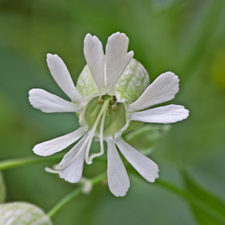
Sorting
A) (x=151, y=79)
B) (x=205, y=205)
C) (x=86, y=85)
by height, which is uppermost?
(x=86, y=85)

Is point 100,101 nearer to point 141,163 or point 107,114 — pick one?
point 107,114

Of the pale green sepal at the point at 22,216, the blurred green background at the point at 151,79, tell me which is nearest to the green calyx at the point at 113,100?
the pale green sepal at the point at 22,216

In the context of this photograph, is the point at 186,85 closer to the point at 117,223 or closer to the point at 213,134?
the point at 213,134

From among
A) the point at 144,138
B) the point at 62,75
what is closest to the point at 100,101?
the point at 62,75

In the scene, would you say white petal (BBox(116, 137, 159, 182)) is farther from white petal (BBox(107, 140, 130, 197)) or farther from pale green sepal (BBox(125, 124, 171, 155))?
pale green sepal (BBox(125, 124, 171, 155))

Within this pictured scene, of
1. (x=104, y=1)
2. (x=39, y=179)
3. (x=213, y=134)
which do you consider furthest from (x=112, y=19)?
(x=39, y=179)

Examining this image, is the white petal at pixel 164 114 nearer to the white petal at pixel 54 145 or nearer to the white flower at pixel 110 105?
the white flower at pixel 110 105

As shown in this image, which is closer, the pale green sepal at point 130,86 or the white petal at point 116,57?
the white petal at point 116,57
